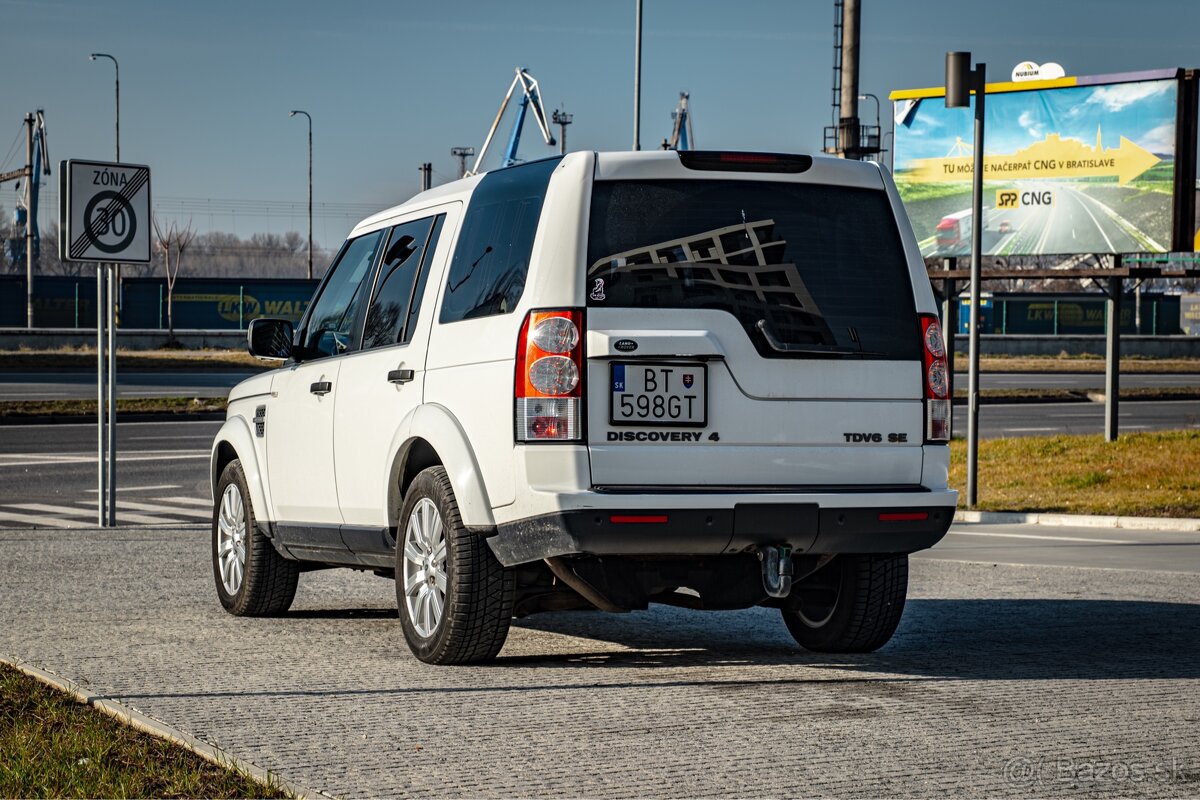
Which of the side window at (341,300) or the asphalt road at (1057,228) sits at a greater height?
the asphalt road at (1057,228)

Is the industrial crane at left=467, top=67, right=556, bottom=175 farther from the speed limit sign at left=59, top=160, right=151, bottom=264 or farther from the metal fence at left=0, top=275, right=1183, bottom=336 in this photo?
the speed limit sign at left=59, top=160, right=151, bottom=264

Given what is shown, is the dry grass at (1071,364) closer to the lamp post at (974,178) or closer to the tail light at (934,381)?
the lamp post at (974,178)

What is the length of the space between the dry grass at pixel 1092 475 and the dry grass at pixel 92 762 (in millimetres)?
12644

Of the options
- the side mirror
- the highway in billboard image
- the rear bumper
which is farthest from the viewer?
the highway in billboard image

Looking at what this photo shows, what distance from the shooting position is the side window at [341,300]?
27.6 feet

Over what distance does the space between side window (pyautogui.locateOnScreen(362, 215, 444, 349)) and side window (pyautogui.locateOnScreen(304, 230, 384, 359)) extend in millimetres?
202

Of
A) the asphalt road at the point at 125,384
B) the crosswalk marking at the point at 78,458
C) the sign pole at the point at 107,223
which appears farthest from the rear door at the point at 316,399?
the asphalt road at the point at 125,384

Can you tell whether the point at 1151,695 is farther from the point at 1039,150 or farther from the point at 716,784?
the point at 1039,150

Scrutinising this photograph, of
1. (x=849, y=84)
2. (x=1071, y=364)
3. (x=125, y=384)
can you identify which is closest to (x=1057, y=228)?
(x=849, y=84)

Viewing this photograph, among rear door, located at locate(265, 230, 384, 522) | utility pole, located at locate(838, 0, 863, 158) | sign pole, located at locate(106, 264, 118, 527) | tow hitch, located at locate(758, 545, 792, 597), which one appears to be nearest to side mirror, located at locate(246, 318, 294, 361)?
rear door, located at locate(265, 230, 384, 522)

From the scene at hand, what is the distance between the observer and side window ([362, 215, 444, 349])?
7.71 metres

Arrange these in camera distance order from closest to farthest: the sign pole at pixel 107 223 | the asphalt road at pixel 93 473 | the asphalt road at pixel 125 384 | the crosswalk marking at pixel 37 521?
the sign pole at pixel 107 223 < the crosswalk marking at pixel 37 521 < the asphalt road at pixel 93 473 < the asphalt road at pixel 125 384

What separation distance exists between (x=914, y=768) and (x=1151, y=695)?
1.78 meters

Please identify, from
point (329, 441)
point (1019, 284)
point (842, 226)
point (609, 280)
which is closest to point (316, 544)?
point (329, 441)
